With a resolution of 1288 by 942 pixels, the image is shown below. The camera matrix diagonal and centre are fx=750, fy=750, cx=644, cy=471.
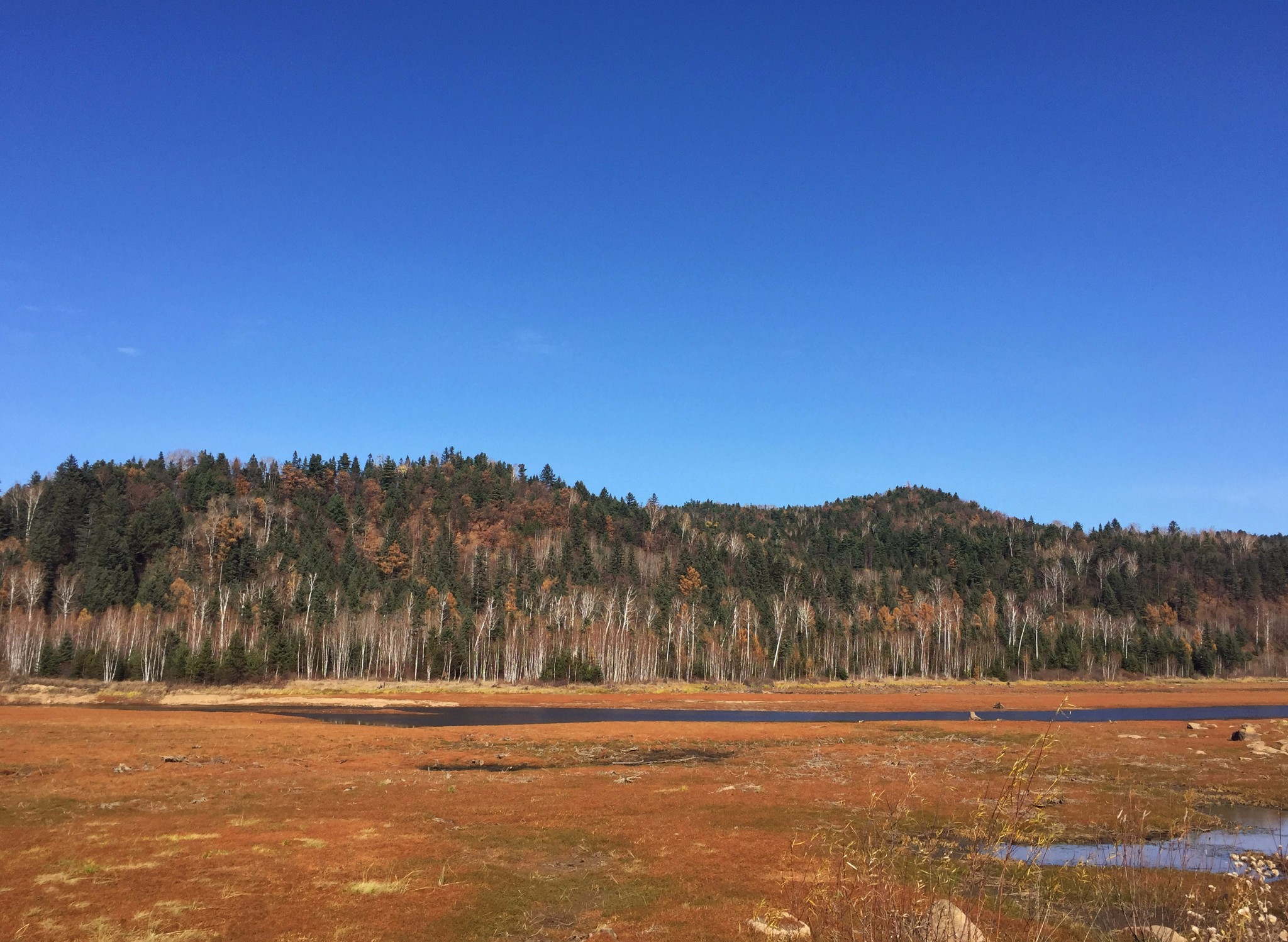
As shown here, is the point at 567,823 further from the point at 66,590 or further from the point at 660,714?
the point at 66,590

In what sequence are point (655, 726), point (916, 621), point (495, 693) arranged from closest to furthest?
point (655, 726), point (495, 693), point (916, 621)

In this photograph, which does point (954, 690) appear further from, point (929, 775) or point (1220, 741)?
point (929, 775)

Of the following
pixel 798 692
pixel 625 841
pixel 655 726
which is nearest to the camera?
pixel 625 841

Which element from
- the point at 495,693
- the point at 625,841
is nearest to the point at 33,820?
the point at 625,841

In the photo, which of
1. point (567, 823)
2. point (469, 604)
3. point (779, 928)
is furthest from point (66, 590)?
point (779, 928)

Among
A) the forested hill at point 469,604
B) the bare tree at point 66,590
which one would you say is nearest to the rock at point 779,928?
the forested hill at point 469,604

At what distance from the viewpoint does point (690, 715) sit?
80.9 metres

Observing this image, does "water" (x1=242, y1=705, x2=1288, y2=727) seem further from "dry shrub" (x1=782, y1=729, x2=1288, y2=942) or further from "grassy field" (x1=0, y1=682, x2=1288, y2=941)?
"dry shrub" (x1=782, y1=729, x2=1288, y2=942)

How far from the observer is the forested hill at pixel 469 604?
123 m

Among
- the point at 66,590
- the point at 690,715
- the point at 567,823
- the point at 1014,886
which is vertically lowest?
the point at 690,715

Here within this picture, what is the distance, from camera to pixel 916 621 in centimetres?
16462

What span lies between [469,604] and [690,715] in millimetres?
81113

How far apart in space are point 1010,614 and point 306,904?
578ft

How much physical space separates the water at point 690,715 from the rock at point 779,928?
52580 millimetres
